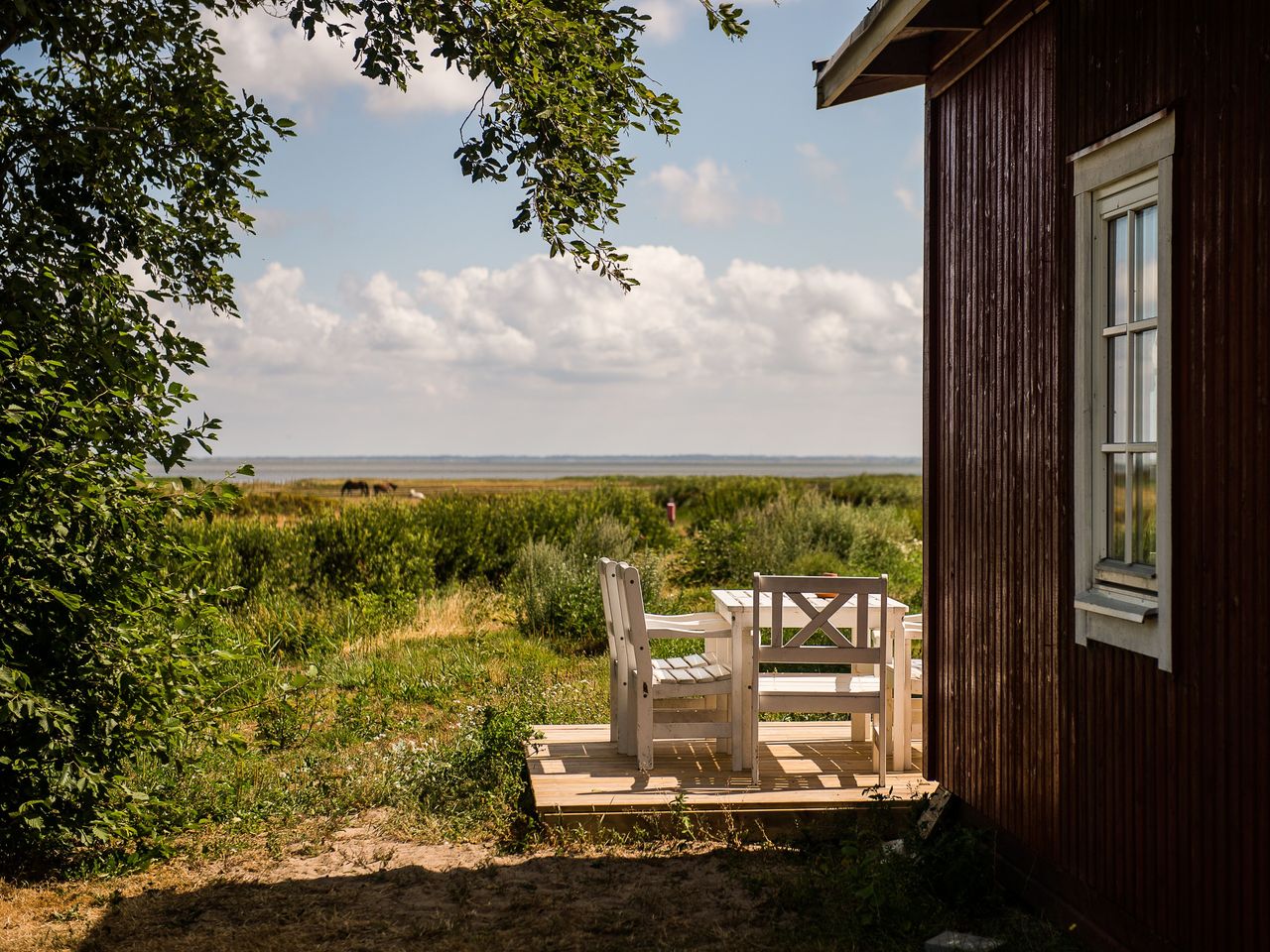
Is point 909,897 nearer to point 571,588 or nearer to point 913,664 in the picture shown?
point 913,664

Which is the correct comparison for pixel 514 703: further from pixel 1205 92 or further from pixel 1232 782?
pixel 1205 92

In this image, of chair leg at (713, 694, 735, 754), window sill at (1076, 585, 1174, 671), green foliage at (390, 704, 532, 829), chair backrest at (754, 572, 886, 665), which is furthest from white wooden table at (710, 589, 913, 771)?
window sill at (1076, 585, 1174, 671)

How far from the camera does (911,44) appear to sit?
17.2 ft

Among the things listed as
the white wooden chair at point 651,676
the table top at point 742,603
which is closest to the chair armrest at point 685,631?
the white wooden chair at point 651,676

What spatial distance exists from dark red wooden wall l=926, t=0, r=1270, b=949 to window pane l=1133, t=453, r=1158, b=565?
0.27 meters

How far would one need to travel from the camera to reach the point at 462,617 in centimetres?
1173

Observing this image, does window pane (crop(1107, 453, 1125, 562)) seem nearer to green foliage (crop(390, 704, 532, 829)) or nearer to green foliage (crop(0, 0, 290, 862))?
green foliage (crop(390, 704, 532, 829))

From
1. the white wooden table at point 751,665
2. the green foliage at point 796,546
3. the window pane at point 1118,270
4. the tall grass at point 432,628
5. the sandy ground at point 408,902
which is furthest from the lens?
the green foliage at point 796,546

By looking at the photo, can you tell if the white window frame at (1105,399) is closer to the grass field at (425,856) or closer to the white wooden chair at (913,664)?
the grass field at (425,856)

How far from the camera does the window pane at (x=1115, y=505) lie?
3.68 m

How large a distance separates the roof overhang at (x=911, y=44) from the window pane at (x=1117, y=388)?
55.4 inches

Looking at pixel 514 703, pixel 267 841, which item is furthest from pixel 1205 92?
pixel 514 703

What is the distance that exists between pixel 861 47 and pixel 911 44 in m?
0.42

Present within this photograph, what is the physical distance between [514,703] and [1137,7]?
5873 millimetres
